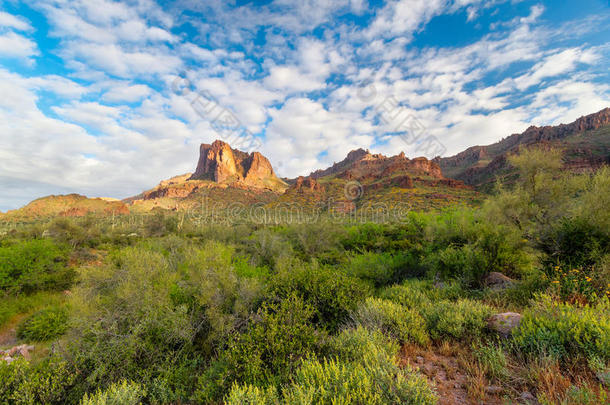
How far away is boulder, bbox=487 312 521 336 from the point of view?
4.57 m

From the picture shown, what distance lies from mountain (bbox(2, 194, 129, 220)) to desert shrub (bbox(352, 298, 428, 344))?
293 ft

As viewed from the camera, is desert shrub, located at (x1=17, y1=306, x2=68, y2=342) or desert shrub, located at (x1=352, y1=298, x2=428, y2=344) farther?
desert shrub, located at (x1=17, y1=306, x2=68, y2=342)

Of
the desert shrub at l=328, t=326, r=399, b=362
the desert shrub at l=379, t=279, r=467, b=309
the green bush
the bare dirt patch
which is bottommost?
the desert shrub at l=379, t=279, r=467, b=309

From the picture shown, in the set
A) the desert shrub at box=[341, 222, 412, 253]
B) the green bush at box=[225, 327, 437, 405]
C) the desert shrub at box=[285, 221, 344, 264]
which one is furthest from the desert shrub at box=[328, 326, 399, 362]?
the desert shrub at box=[285, 221, 344, 264]

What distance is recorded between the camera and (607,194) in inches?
283

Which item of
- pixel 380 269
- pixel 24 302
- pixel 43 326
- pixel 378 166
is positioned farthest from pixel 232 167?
pixel 380 269

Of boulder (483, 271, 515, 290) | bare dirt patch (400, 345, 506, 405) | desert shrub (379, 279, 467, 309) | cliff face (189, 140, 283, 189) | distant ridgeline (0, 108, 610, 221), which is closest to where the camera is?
bare dirt patch (400, 345, 506, 405)

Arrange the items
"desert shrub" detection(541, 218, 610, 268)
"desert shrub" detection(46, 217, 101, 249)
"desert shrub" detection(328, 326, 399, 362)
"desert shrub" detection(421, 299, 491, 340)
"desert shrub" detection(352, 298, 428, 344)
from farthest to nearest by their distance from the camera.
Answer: "desert shrub" detection(46, 217, 101, 249)
"desert shrub" detection(541, 218, 610, 268)
"desert shrub" detection(352, 298, 428, 344)
"desert shrub" detection(421, 299, 491, 340)
"desert shrub" detection(328, 326, 399, 362)

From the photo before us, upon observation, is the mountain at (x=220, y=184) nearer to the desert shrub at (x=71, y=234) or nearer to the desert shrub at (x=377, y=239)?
the desert shrub at (x=71, y=234)

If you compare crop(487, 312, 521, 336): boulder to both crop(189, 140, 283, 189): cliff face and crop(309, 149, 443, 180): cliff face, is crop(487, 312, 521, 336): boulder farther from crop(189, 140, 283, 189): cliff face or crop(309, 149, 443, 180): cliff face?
crop(189, 140, 283, 189): cliff face

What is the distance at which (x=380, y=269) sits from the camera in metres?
13.0

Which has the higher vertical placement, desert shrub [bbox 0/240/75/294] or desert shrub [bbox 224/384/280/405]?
desert shrub [bbox 0/240/75/294]

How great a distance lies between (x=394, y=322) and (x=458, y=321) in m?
1.40

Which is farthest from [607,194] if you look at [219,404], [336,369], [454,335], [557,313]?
[219,404]
